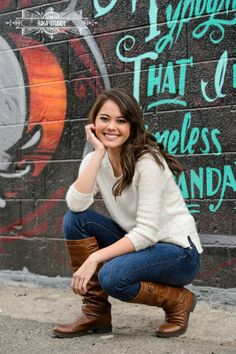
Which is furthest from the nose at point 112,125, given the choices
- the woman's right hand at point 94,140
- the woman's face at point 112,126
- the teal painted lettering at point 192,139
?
the teal painted lettering at point 192,139

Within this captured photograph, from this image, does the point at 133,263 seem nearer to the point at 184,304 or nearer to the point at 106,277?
the point at 106,277

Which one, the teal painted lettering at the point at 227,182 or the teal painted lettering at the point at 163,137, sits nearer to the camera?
the teal painted lettering at the point at 227,182

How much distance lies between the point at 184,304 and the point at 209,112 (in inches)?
53.8

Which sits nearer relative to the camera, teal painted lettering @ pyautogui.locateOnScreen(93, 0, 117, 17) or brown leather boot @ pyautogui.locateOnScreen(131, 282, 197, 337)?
brown leather boot @ pyautogui.locateOnScreen(131, 282, 197, 337)

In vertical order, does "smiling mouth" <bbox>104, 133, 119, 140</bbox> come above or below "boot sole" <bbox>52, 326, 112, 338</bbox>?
above

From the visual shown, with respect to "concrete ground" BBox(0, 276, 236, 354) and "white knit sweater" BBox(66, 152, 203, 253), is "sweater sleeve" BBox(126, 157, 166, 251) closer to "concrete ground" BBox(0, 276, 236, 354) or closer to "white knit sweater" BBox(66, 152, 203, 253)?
"white knit sweater" BBox(66, 152, 203, 253)

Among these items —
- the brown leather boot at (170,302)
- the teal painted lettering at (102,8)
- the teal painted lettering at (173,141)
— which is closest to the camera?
the brown leather boot at (170,302)

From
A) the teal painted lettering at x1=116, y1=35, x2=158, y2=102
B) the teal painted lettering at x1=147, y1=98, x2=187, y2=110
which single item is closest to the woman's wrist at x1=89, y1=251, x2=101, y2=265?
the teal painted lettering at x1=147, y1=98, x2=187, y2=110

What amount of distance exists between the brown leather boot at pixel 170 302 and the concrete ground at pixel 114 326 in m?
0.06

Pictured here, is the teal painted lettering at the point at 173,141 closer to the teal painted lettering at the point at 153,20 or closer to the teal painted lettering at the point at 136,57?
the teal painted lettering at the point at 136,57

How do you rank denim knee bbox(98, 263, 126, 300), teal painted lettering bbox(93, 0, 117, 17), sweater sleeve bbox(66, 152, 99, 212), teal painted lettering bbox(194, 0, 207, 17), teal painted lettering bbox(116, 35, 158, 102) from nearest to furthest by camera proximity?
denim knee bbox(98, 263, 126, 300) → sweater sleeve bbox(66, 152, 99, 212) → teal painted lettering bbox(194, 0, 207, 17) → teal painted lettering bbox(116, 35, 158, 102) → teal painted lettering bbox(93, 0, 117, 17)

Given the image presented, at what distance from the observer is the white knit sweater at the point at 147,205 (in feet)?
9.53

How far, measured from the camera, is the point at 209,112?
384 cm

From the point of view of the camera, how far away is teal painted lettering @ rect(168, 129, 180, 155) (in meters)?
3.97
